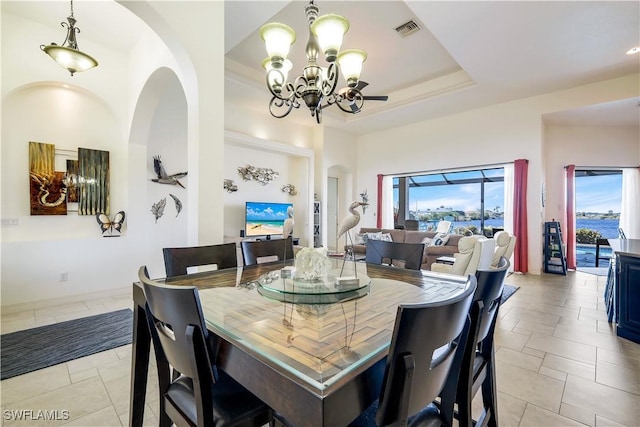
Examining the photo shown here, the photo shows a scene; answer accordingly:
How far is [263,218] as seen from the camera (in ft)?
20.2

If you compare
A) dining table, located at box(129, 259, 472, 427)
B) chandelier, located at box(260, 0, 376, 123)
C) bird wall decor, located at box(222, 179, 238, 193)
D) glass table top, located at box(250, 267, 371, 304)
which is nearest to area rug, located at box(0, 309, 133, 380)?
dining table, located at box(129, 259, 472, 427)

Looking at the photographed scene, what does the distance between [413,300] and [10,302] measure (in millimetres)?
4401

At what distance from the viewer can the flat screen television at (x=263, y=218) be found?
19.5 feet

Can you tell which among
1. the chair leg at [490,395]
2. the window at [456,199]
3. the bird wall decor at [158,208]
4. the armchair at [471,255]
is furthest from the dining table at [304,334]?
the window at [456,199]

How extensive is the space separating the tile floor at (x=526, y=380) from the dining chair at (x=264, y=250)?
104 centimetres

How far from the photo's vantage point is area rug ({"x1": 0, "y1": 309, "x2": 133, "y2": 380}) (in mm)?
2164

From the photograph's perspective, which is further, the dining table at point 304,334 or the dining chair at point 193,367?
the dining chair at point 193,367

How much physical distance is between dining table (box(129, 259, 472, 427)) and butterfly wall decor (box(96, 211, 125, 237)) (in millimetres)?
3104

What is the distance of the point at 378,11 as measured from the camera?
353cm

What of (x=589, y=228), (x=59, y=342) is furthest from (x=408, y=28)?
(x=589, y=228)

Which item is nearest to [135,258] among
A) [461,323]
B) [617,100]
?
[461,323]

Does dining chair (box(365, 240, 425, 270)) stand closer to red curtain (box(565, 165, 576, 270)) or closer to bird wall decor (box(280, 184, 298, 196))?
bird wall decor (box(280, 184, 298, 196))

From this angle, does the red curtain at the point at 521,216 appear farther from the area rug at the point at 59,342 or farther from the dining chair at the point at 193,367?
the area rug at the point at 59,342

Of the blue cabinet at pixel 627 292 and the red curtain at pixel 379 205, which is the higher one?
the red curtain at pixel 379 205
